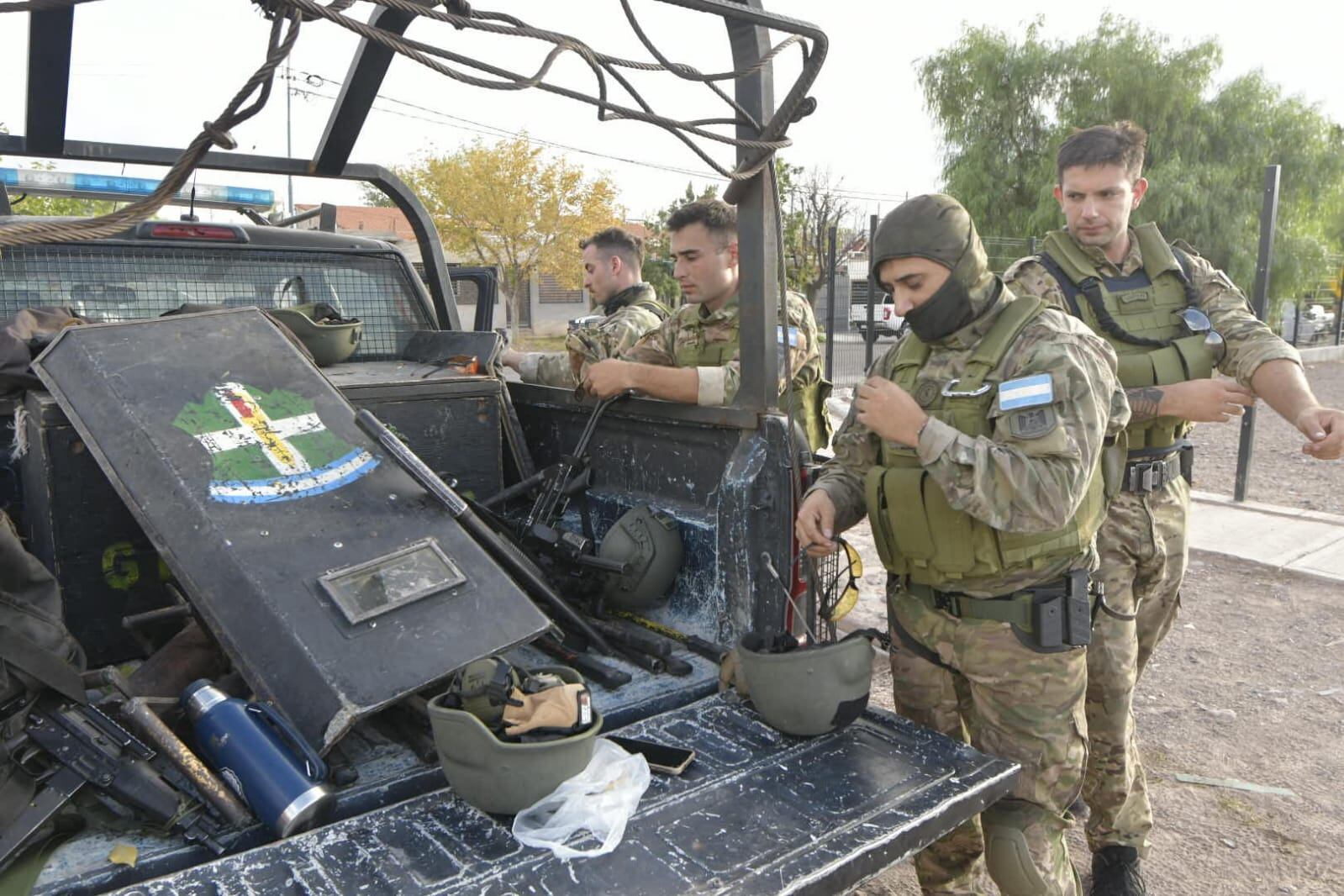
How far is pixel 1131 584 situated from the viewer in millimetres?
2932

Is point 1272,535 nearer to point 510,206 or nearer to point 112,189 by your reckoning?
point 112,189

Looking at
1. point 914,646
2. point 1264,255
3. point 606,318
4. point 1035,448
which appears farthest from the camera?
point 1264,255

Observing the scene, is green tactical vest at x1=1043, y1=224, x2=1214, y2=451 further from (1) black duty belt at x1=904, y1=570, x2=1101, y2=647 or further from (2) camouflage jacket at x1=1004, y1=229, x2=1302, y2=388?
(1) black duty belt at x1=904, y1=570, x2=1101, y2=647

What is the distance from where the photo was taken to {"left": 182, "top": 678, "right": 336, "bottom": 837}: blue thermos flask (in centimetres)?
167

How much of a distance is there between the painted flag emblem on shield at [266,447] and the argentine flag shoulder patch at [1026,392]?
1.43 meters

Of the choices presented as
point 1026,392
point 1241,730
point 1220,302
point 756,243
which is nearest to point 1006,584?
point 1026,392

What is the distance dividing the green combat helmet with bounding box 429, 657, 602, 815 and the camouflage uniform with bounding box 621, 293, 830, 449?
1436mm

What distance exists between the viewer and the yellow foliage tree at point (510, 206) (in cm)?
2850

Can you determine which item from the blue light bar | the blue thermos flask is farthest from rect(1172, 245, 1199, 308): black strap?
the blue light bar

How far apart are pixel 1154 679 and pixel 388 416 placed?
3.60m

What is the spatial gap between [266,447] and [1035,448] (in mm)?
1676

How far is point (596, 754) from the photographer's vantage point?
188 cm

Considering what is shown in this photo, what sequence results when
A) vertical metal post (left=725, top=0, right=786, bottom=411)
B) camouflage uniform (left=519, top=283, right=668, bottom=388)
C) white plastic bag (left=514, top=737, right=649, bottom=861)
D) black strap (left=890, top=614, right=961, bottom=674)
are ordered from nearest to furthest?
white plastic bag (left=514, top=737, right=649, bottom=861) < vertical metal post (left=725, top=0, right=786, bottom=411) < black strap (left=890, top=614, right=961, bottom=674) < camouflage uniform (left=519, top=283, right=668, bottom=388)

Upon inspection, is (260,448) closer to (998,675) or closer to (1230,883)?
(998,675)
